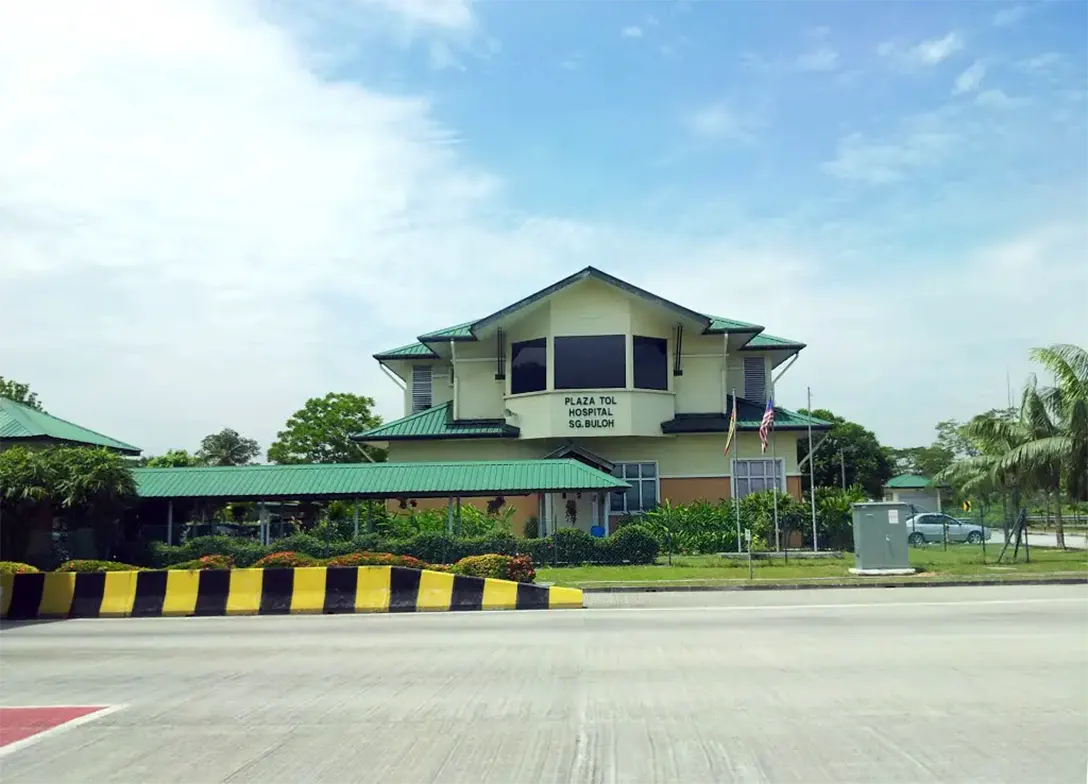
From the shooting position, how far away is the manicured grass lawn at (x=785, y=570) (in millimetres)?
21688

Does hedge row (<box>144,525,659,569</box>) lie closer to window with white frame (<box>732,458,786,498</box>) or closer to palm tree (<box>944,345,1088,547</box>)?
window with white frame (<box>732,458,786,498</box>)

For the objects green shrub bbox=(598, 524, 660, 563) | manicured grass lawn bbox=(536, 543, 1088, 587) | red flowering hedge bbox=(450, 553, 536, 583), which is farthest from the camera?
green shrub bbox=(598, 524, 660, 563)

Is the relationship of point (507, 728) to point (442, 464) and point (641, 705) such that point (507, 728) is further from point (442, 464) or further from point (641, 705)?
point (442, 464)

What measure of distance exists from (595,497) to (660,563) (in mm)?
6180

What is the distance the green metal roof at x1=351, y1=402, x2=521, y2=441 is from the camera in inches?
1368

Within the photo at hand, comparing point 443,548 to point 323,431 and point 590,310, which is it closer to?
point 590,310

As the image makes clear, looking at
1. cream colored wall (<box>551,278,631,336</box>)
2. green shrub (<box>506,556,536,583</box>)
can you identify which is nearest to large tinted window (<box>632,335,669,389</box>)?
cream colored wall (<box>551,278,631,336</box>)

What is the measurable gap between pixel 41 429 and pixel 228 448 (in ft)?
175

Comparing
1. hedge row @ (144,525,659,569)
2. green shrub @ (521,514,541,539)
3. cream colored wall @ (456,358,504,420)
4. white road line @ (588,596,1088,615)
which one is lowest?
white road line @ (588,596,1088,615)

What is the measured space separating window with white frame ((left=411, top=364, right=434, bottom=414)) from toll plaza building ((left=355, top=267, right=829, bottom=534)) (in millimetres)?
2654

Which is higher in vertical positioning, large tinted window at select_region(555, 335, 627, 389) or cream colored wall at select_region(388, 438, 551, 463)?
large tinted window at select_region(555, 335, 627, 389)

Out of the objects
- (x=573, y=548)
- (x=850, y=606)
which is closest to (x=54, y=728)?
(x=850, y=606)

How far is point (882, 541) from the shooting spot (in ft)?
75.4

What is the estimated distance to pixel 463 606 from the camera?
17.2m
